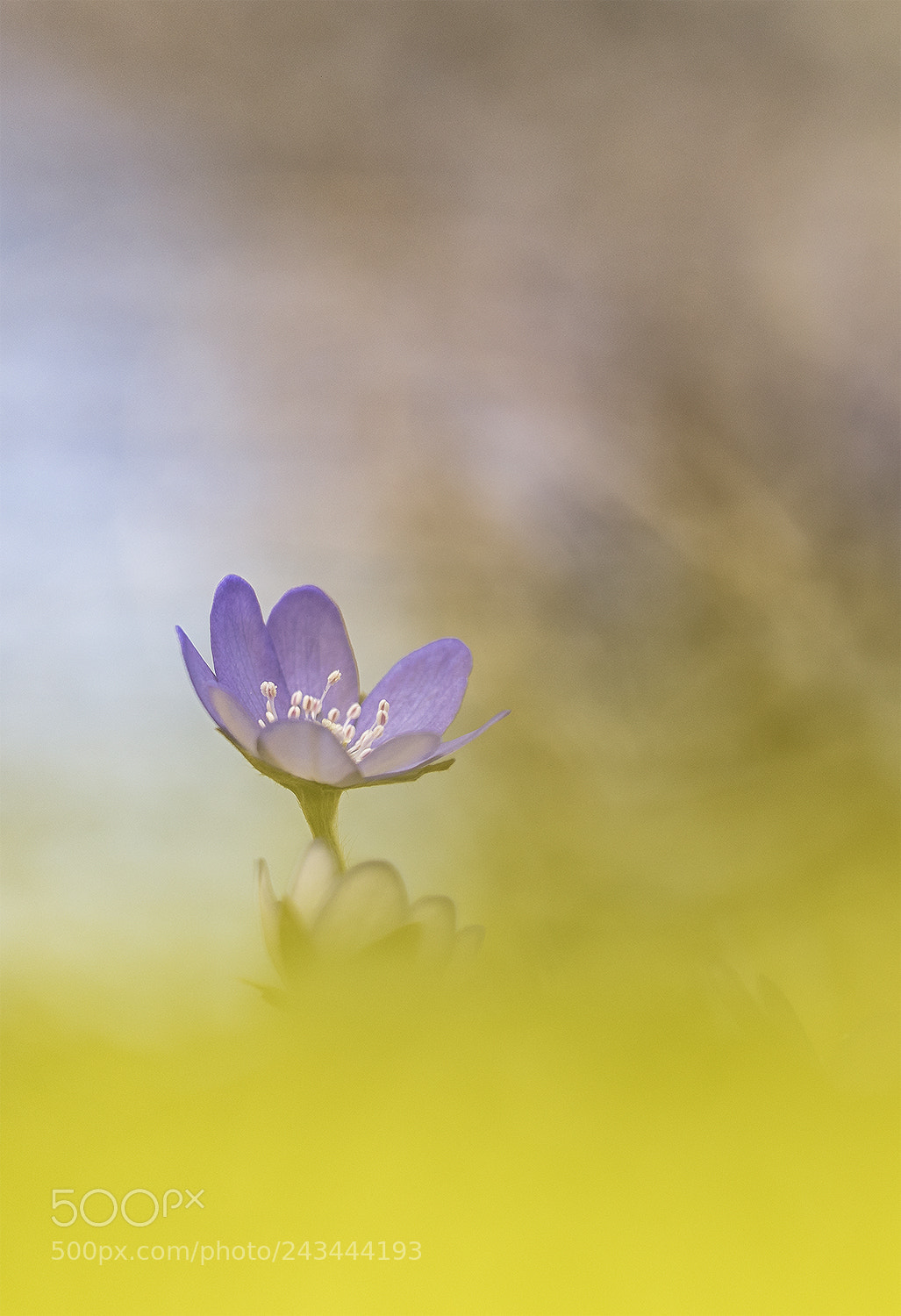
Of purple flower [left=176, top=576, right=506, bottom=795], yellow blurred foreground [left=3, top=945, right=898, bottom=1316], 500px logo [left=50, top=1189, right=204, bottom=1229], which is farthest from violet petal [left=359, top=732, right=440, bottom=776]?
500px logo [left=50, top=1189, right=204, bottom=1229]

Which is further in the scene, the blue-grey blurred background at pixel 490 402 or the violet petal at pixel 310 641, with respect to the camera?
the blue-grey blurred background at pixel 490 402

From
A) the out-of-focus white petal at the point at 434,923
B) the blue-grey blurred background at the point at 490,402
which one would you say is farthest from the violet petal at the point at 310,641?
the blue-grey blurred background at the point at 490,402

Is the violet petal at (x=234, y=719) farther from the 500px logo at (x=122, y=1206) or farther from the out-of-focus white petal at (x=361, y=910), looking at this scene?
the 500px logo at (x=122, y=1206)

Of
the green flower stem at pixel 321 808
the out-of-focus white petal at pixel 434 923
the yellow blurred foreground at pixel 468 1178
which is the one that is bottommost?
the yellow blurred foreground at pixel 468 1178

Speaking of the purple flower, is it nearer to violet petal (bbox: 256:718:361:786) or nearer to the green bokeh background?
violet petal (bbox: 256:718:361:786)

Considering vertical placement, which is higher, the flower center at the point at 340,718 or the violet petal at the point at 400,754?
the flower center at the point at 340,718

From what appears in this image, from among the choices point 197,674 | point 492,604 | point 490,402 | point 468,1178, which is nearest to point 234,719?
point 197,674

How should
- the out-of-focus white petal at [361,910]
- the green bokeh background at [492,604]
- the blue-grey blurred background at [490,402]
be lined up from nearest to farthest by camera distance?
the out-of-focus white petal at [361,910], the green bokeh background at [492,604], the blue-grey blurred background at [490,402]
